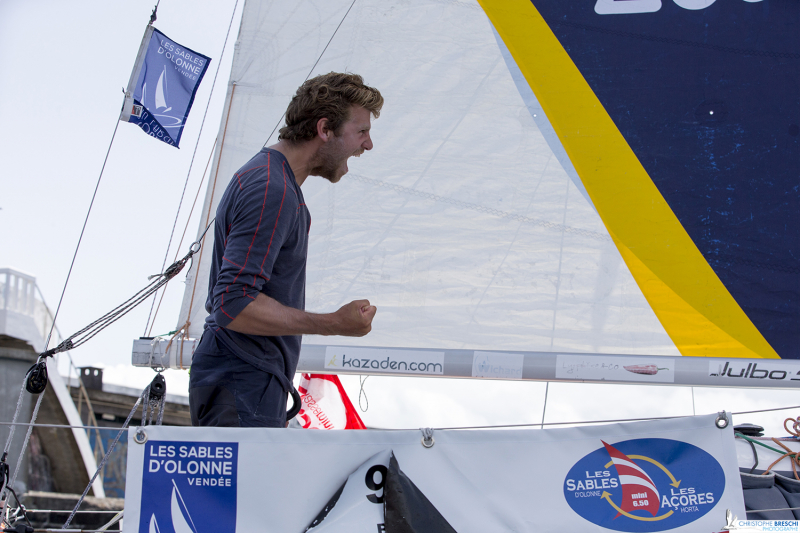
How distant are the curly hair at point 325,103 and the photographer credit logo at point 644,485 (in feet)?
2.90

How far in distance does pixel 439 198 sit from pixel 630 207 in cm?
74

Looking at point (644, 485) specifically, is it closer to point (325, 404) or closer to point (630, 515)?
point (630, 515)

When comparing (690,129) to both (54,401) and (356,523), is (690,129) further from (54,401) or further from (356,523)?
(54,401)

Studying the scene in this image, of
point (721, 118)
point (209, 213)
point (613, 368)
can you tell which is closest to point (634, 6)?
point (721, 118)

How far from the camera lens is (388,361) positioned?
90.8 inches

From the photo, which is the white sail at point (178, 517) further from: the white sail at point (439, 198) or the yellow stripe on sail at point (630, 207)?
the yellow stripe on sail at point (630, 207)

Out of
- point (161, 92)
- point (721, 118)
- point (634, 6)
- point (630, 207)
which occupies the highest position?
point (634, 6)

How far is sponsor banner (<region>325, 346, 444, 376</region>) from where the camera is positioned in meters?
2.29

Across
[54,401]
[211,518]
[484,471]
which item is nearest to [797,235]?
[484,471]

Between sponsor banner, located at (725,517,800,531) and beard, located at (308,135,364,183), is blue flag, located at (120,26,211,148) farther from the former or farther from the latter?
sponsor banner, located at (725,517,800,531)

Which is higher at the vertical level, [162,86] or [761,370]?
[162,86]

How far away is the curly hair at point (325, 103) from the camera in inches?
56.9

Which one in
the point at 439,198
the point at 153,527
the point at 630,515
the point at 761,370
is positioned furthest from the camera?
the point at 439,198

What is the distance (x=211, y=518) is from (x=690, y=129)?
89.0 inches
